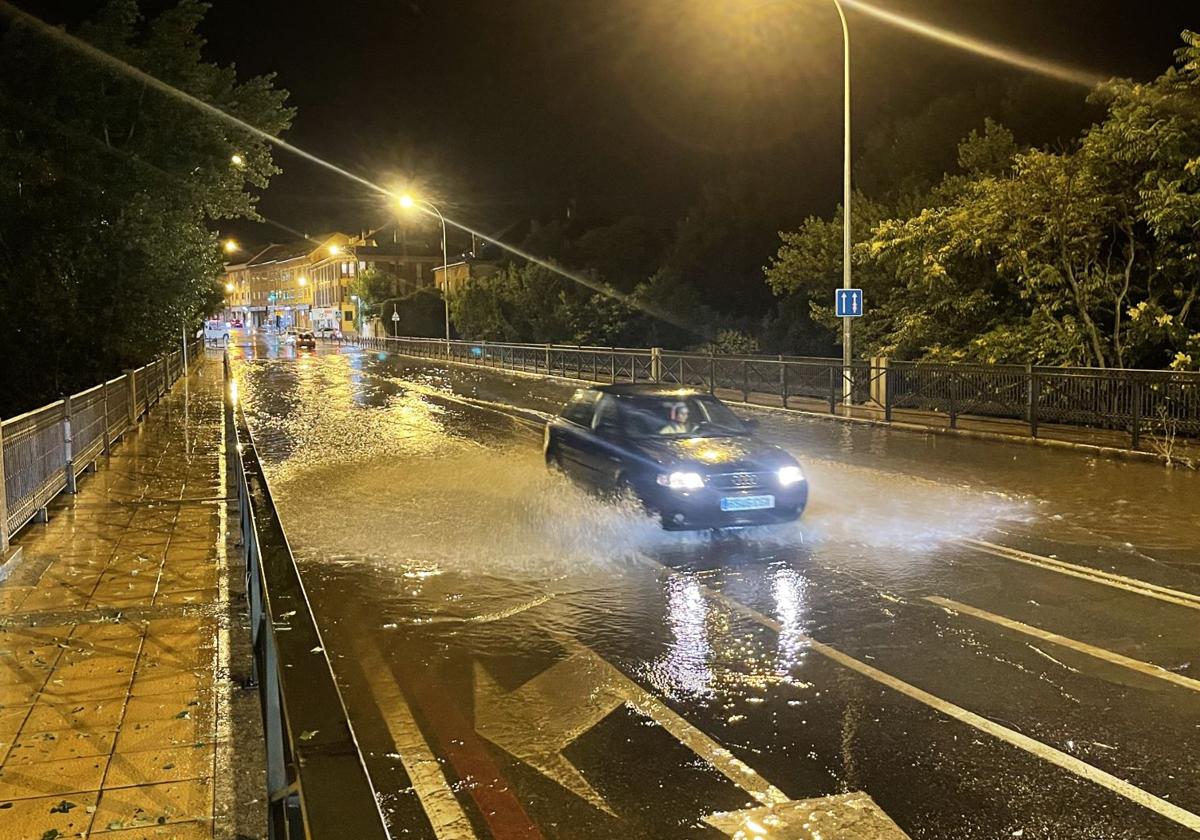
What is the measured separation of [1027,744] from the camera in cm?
459

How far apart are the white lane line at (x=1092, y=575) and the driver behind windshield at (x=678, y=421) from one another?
9.48 feet

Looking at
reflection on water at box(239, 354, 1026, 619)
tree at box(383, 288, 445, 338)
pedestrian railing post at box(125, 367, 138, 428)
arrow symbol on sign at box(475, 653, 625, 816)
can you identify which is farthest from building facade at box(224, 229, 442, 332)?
arrow symbol on sign at box(475, 653, 625, 816)

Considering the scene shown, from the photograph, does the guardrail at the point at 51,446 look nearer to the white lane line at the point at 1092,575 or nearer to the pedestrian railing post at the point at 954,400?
the white lane line at the point at 1092,575

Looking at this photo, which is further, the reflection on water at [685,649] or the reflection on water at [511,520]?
the reflection on water at [511,520]

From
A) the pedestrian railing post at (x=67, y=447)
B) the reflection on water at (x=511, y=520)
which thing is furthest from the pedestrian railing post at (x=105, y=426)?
the pedestrian railing post at (x=67, y=447)

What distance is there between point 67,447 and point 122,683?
7463 mm

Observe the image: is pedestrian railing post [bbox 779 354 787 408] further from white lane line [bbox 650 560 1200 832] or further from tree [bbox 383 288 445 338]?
tree [bbox 383 288 445 338]

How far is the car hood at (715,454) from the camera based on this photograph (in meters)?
9.20

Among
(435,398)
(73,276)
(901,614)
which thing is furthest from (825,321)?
(901,614)

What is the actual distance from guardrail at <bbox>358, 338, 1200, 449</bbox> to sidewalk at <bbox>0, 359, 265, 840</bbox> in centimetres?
1371

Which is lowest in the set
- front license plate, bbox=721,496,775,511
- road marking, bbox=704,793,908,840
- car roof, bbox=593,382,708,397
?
road marking, bbox=704,793,908,840

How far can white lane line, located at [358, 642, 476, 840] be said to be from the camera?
3.90 m

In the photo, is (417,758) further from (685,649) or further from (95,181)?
(95,181)

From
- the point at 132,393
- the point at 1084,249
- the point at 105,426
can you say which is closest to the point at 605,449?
the point at 105,426
